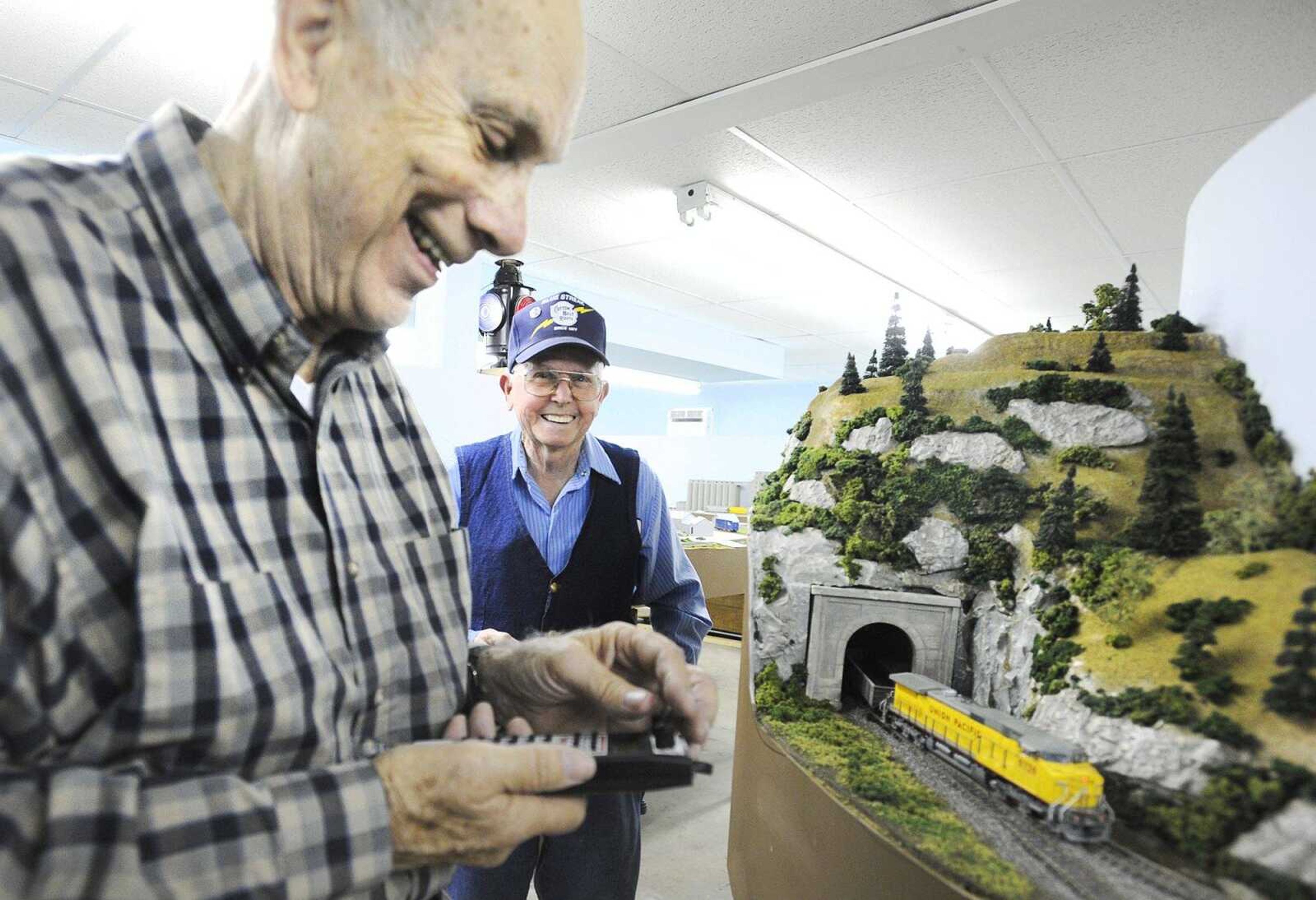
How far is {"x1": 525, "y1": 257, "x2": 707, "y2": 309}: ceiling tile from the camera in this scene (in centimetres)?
843

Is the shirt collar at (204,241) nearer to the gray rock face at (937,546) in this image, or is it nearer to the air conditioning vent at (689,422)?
the gray rock face at (937,546)

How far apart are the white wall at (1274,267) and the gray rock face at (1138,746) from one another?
44cm

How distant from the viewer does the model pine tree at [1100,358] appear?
1.64m

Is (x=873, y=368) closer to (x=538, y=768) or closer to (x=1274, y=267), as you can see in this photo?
(x=1274, y=267)

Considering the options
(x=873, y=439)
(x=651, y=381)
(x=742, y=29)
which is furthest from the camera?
(x=651, y=381)

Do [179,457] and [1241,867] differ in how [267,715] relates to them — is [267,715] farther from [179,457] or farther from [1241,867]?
[1241,867]

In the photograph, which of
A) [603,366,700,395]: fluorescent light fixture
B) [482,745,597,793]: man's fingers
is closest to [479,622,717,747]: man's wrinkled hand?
[482,745,597,793]: man's fingers

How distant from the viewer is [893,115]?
392 cm

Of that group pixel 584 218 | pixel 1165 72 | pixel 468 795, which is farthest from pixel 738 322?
pixel 468 795

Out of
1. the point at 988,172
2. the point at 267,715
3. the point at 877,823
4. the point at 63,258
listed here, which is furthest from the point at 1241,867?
the point at 988,172

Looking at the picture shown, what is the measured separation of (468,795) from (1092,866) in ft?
3.23

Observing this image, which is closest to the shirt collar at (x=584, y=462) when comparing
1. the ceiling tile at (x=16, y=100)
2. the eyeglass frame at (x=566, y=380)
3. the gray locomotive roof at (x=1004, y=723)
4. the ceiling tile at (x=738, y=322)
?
the eyeglass frame at (x=566, y=380)

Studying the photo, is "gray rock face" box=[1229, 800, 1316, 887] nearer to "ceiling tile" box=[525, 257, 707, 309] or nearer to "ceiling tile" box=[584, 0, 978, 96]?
"ceiling tile" box=[584, 0, 978, 96]

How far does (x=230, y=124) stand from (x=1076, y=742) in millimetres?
1815
